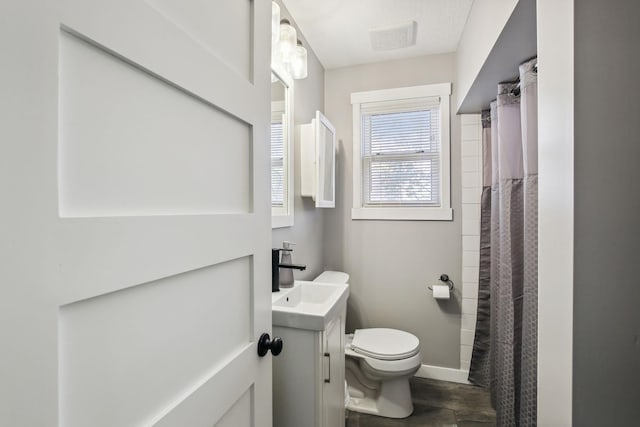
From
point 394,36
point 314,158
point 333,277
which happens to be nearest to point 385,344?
point 333,277

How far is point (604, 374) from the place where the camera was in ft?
2.22

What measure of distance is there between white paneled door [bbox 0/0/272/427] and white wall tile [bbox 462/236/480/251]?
195cm

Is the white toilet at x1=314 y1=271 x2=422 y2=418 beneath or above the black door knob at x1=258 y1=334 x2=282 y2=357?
beneath

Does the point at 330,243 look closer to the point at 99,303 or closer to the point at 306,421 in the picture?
the point at 306,421

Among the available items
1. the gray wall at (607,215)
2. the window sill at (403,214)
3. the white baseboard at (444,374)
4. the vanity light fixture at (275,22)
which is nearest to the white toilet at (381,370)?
the white baseboard at (444,374)

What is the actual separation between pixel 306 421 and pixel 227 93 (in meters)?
1.20

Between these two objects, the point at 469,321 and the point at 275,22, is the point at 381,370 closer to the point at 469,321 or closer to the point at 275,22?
the point at 469,321

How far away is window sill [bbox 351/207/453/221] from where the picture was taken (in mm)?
2299

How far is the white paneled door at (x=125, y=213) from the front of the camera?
0.32 metres

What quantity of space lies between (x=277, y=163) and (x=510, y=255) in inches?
53.6

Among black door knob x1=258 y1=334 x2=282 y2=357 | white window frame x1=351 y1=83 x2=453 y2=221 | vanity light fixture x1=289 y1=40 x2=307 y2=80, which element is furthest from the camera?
white window frame x1=351 y1=83 x2=453 y2=221

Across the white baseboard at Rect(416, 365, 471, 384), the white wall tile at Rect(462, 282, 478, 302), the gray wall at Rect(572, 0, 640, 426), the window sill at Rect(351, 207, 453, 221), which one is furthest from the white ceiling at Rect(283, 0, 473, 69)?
the white baseboard at Rect(416, 365, 471, 384)

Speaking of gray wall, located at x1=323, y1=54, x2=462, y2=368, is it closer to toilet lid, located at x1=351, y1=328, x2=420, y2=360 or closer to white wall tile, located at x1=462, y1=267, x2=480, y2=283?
white wall tile, located at x1=462, y1=267, x2=480, y2=283

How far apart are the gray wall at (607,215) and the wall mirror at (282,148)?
1.23 meters
